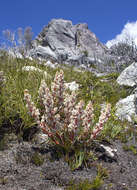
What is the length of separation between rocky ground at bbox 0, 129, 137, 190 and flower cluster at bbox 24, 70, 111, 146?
39cm

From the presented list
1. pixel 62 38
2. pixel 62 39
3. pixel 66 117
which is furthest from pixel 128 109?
pixel 62 38

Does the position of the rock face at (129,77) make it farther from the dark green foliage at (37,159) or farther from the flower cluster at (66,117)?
the dark green foliage at (37,159)

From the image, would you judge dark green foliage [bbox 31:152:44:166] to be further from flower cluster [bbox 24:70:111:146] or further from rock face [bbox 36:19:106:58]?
rock face [bbox 36:19:106:58]

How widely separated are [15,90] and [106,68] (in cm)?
1460

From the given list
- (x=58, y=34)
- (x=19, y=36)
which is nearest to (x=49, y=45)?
(x=58, y=34)

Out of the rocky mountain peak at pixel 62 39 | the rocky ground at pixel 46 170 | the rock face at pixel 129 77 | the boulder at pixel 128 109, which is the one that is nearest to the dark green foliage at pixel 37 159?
the rocky ground at pixel 46 170

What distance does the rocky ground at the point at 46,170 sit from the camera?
256cm

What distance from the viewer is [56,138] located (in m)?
3.09

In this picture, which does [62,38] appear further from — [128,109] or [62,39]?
[128,109]

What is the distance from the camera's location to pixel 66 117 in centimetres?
299

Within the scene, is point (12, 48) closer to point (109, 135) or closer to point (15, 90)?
point (15, 90)

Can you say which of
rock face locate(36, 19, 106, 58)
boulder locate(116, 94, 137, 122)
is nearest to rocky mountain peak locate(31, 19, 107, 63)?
rock face locate(36, 19, 106, 58)

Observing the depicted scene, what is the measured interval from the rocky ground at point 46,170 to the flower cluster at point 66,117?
39 cm

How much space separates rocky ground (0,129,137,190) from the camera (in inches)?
101
